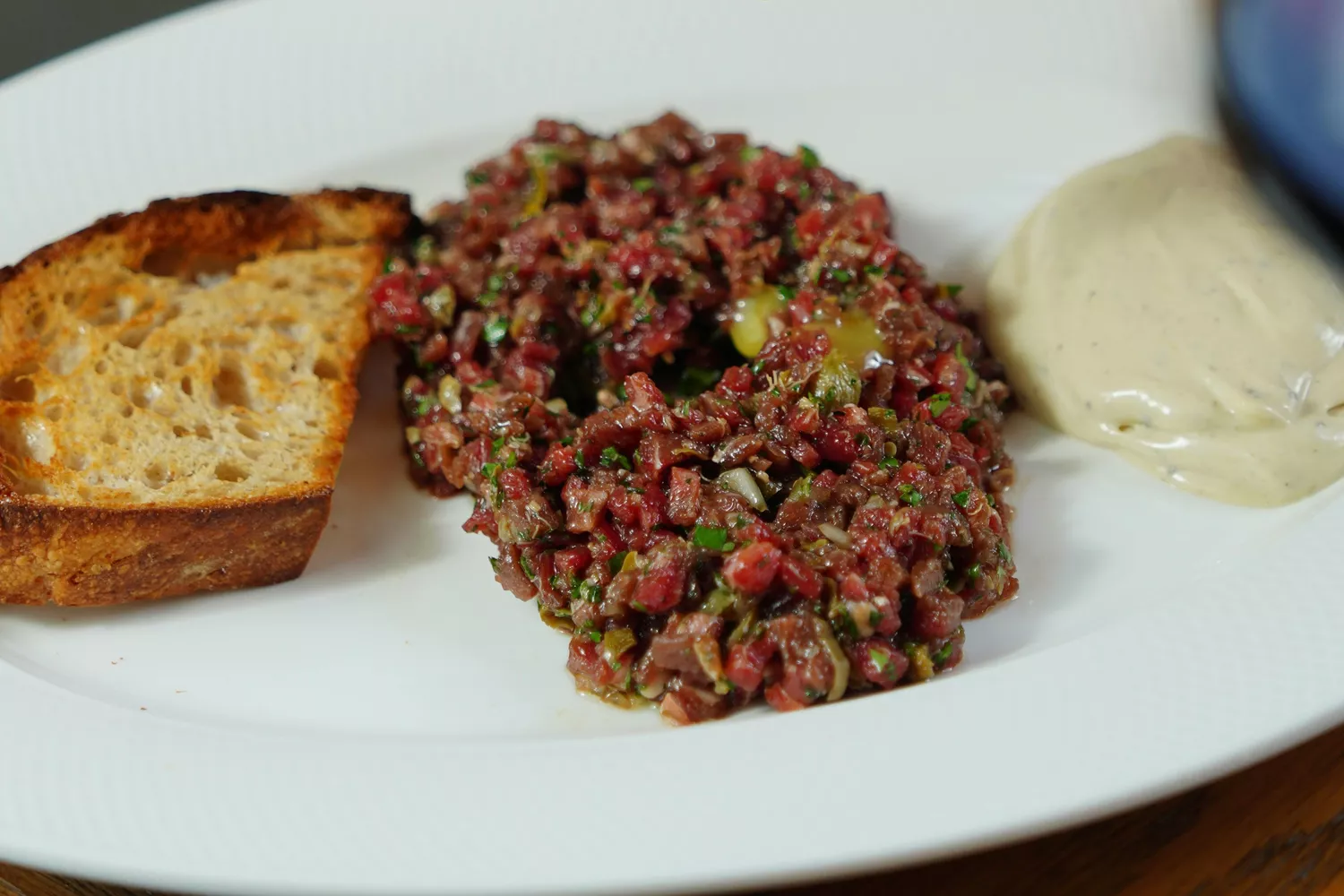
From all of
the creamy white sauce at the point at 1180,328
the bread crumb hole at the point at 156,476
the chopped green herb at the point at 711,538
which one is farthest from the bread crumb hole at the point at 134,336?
the creamy white sauce at the point at 1180,328

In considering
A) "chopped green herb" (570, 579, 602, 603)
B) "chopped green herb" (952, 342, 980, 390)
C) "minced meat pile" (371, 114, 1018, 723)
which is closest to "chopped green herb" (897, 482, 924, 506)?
"minced meat pile" (371, 114, 1018, 723)

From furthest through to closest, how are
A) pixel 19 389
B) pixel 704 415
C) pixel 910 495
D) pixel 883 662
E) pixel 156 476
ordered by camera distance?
pixel 19 389 → pixel 156 476 → pixel 704 415 → pixel 910 495 → pixel 883 662

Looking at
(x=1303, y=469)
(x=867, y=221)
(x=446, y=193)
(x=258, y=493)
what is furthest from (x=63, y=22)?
(x=1303, y=469)

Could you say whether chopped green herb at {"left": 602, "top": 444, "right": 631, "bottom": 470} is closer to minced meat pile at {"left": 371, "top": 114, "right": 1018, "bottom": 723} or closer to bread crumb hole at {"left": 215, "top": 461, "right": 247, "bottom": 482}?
minced meat pile at {"left": 371, "top": 114, "right": 1018, "bottom": 723}

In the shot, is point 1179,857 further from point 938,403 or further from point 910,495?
point 938,403

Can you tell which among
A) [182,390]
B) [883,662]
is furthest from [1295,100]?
[182,390]

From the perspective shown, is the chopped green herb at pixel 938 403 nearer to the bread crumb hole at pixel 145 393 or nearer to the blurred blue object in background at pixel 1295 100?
the blurred blue object in background at pixel 1295 100
